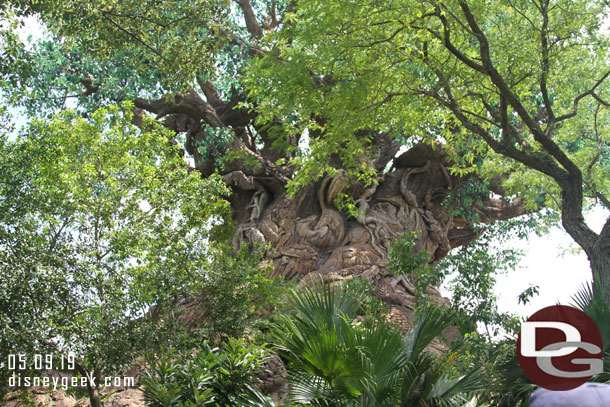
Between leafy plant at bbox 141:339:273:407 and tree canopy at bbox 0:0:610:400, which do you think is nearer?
leafy plant at bbox 141:339:273:407

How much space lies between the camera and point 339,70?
8539 millimetres

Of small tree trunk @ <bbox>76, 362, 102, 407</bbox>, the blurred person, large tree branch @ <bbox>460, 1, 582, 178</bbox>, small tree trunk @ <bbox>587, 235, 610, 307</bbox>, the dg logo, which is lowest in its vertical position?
the blurred person

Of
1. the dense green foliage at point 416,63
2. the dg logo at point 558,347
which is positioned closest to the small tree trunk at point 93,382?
the dense green foliage at point 416,63

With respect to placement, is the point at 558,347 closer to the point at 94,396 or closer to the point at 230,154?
the point at 94,396

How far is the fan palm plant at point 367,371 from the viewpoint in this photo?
17.4 feet

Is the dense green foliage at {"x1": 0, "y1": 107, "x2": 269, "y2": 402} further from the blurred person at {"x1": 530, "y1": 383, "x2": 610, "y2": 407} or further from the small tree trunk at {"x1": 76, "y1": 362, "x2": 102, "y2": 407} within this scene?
the blurred person at {"x1": 530, "y1": 383, "x2": 610, "y2": 407}

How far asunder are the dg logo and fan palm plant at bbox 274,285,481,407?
3.26ft

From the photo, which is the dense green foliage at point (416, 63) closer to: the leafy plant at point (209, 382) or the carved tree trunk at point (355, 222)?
the carved tree trunk at point (355, 222)

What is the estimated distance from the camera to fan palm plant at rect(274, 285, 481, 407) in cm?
532

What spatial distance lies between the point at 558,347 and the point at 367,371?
1.94 m

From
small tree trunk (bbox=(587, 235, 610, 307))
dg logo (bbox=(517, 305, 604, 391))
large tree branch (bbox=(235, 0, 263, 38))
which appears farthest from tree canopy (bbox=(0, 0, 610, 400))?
large tree branch (bbox=(235, 0, 263, 38))

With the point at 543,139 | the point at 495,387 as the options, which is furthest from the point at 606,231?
the point at 495,387

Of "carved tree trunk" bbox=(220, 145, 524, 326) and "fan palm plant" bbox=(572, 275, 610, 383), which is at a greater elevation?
"carved tree trunk" bbox=(220, 145, 524, 326)
